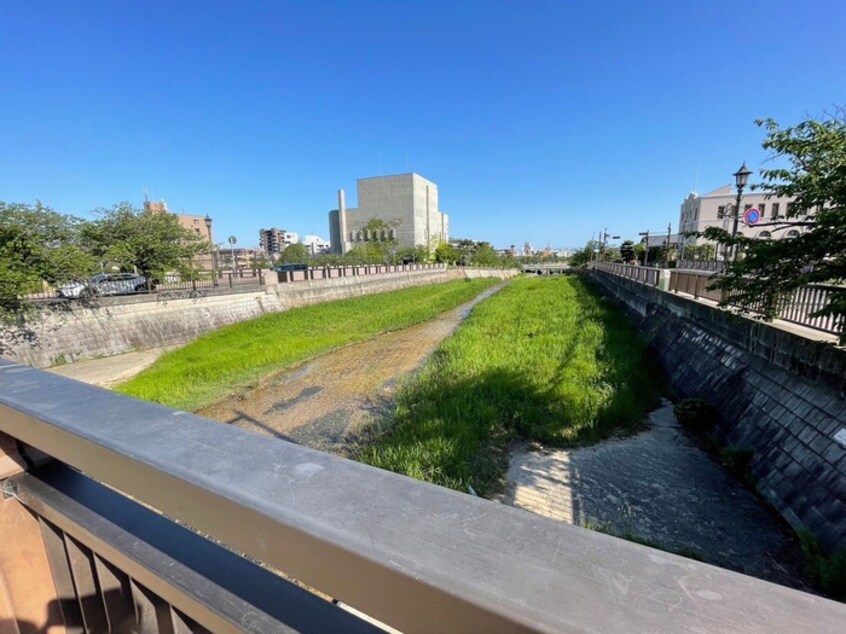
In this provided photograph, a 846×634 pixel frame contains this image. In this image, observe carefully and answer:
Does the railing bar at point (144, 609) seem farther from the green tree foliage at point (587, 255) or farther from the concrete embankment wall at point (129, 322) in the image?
the green tree foliage at point (587, 255)

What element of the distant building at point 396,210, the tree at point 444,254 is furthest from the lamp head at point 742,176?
the distant building at point 396,210

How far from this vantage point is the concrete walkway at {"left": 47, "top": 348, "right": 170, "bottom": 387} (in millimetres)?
12695

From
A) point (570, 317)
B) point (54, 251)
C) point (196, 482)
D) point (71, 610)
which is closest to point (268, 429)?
point (71, 610)

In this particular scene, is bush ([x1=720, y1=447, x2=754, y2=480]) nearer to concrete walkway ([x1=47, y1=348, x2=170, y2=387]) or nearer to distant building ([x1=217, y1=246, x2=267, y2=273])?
concrete walkway ([x1=47, y1=348, x2=170, y2=387])

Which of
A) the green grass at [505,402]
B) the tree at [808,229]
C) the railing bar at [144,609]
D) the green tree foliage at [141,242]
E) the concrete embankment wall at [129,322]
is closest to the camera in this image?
the railing bar at [144,609]

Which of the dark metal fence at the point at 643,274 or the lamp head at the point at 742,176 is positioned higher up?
the lamp head at the point at 742,176

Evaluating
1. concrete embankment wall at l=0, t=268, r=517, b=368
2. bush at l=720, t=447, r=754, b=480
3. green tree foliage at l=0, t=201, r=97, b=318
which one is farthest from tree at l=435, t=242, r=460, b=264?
bush at l=720, t=447, r=754, b=480

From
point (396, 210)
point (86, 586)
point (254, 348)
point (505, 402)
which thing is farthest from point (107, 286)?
point (396, 210)

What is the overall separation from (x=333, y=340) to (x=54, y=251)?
9.98 metres

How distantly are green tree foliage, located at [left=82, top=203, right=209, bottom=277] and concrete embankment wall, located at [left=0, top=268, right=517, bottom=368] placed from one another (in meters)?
2.04

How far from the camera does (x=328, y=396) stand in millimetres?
10992

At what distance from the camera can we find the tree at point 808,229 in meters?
4.06

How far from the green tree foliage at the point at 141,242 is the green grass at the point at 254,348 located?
168 inches

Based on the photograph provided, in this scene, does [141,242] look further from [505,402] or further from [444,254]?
[444,254]
